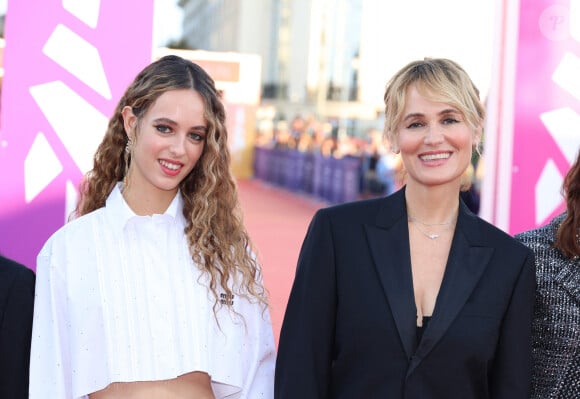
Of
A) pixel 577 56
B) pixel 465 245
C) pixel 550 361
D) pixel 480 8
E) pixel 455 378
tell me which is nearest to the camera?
pixel 455 378

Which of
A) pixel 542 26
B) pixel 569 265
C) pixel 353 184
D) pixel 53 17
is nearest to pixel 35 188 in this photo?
pixel 53 17

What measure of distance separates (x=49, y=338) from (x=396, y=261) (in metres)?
1.01

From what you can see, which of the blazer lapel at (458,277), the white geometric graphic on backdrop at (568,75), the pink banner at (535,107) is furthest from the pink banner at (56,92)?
the white geometric graphic on backdrop at (568,75)

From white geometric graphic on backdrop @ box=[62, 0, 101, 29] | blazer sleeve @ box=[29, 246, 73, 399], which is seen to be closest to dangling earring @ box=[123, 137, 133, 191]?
blazer sleeve @ box=[29, 246, 73, 399]

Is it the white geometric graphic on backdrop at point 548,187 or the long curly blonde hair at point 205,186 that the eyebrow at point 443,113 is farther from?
the white geometric graphic on backdrop at point 548,187

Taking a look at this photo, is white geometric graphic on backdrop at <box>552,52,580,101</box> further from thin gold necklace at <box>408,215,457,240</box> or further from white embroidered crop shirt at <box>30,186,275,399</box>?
white embroidered crop shirt at <box>30,186,275,399</box>

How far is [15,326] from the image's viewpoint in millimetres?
2404

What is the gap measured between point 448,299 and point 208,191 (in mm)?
850

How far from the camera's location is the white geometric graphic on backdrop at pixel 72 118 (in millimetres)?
4039

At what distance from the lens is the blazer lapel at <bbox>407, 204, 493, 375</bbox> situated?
244cm

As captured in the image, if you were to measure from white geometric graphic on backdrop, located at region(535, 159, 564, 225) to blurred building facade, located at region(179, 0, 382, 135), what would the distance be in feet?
142

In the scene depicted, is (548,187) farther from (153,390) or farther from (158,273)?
(153,390)

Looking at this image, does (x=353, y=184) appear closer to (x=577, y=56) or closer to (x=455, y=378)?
(x=577, y=56)

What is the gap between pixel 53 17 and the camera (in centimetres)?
402
